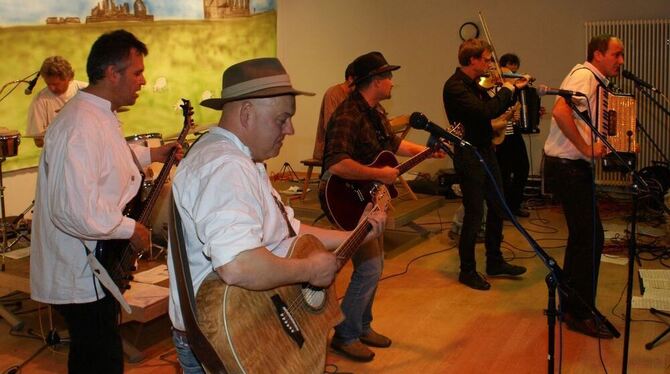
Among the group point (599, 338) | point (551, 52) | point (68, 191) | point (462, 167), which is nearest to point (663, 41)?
point (551, 52)

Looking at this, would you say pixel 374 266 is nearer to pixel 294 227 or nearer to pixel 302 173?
pixel 294 227

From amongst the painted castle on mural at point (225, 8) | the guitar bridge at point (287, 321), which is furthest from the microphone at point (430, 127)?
the painted castle on mural at point (225, 8)

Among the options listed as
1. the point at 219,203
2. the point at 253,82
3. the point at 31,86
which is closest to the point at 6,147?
the point at 31,86

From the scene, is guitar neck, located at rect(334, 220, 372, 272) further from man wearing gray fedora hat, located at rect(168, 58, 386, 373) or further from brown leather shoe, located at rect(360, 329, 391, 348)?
brown leather shoe, located at rect(360, 329, 391, 348)

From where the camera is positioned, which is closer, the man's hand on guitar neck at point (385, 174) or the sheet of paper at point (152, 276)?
the man's hand on guitar neck at point (385, 174)

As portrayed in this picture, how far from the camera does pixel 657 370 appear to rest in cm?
384

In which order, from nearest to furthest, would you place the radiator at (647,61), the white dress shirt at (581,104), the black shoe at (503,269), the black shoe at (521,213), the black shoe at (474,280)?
the white dress shirt at (581,104) → the black shoe at (474,280) → the black shoe at (503,269) → the black shoe at (521,213) → the radiator at (647,61)

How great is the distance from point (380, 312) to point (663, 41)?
609cm

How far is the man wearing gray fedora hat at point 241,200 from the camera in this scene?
1.85 m

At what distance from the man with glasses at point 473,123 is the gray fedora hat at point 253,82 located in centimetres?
302

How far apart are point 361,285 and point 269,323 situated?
6.17 ft

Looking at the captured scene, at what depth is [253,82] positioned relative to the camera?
2.10m

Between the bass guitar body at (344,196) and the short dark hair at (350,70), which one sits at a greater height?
the short dark hair at (350,70)

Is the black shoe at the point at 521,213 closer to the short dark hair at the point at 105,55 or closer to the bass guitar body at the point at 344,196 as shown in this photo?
the bass guitar body at the point at 344,196
